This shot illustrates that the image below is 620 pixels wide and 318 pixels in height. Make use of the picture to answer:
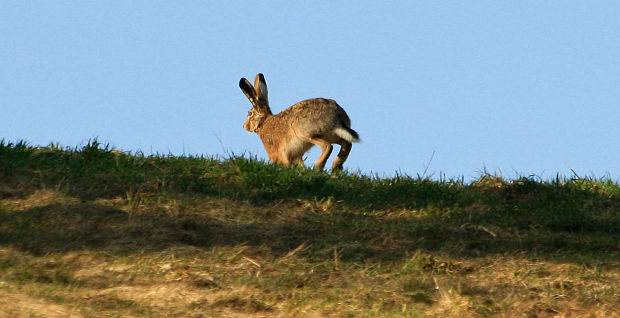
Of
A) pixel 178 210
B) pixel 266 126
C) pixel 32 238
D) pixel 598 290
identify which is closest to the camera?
pixel 598 290

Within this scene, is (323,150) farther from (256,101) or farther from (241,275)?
(241,275)

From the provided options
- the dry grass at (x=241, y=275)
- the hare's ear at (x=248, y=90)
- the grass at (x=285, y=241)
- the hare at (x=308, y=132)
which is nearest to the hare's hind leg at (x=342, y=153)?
the hare at (x=308, y=132)

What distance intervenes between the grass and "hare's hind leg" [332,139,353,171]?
1450 mm

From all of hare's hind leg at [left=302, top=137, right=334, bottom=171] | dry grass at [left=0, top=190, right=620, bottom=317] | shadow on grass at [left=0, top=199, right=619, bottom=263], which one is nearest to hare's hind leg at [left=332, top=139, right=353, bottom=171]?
hare's hind leg at [left=302, top=137, right=334, bottom=171]

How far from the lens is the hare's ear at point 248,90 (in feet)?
44.1

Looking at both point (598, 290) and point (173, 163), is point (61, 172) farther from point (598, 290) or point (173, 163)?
point (598, 290)

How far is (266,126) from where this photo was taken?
1310 centimetres

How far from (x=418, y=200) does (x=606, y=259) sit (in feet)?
6.92

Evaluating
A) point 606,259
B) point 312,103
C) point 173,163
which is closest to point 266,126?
point 312,103

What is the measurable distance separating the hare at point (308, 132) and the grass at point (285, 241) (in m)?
1.38

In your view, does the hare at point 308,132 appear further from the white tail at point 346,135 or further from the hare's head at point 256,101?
the hare's head at point 256,101

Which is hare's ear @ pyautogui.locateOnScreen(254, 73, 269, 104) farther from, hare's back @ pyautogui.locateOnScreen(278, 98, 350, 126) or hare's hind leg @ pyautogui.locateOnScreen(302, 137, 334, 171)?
hare's hind leg @ pyautogui.locateOnScreen(302, 137, 334, 171)

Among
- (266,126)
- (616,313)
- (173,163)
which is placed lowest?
(616,313)

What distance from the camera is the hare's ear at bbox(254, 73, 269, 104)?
13.6 meters
